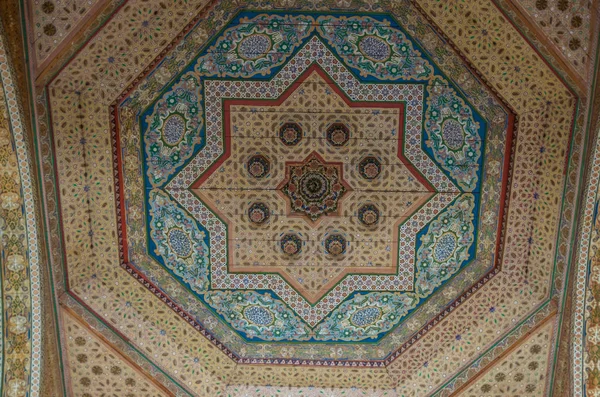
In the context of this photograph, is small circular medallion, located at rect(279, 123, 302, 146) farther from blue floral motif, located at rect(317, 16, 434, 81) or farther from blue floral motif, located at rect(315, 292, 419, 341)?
blue floral motif, located at rect(315, 292, 419, 341)

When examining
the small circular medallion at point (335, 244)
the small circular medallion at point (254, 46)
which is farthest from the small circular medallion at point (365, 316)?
the small circular medallion at point (254, 46)

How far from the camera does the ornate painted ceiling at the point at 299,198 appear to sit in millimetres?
4457

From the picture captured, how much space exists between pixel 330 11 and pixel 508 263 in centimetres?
222

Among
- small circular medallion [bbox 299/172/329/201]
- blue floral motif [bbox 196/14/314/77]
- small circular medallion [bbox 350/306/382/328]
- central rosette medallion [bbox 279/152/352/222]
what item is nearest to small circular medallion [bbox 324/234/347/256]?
central rosette medallion [bbox 279/152/352/222]

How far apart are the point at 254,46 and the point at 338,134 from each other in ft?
2.77

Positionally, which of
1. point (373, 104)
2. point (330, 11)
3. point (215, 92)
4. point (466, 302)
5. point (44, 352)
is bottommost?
point (44, 352)

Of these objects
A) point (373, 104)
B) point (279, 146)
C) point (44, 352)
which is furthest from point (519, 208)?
point (44, 352)

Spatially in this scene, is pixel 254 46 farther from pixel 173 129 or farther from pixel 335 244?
pixel 335 244

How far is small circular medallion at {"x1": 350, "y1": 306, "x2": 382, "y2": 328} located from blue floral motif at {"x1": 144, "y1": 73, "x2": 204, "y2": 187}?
1728 millimetres

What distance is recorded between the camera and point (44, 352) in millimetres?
4789

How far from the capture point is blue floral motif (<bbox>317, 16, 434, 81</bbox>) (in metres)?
Answer: 4.57

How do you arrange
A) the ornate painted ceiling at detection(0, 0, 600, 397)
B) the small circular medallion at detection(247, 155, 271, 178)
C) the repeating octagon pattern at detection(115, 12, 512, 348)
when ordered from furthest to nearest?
Result: the small circular medallion at detection(247, 155, 271, 178) → the repeating octagon pattern at detection(115, 12, 512, 348) → the ornate painted ceiling at detection(0, 0, 600, 397)

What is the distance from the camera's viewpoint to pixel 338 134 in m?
4.88

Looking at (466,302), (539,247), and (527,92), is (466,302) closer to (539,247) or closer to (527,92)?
(539,247)
